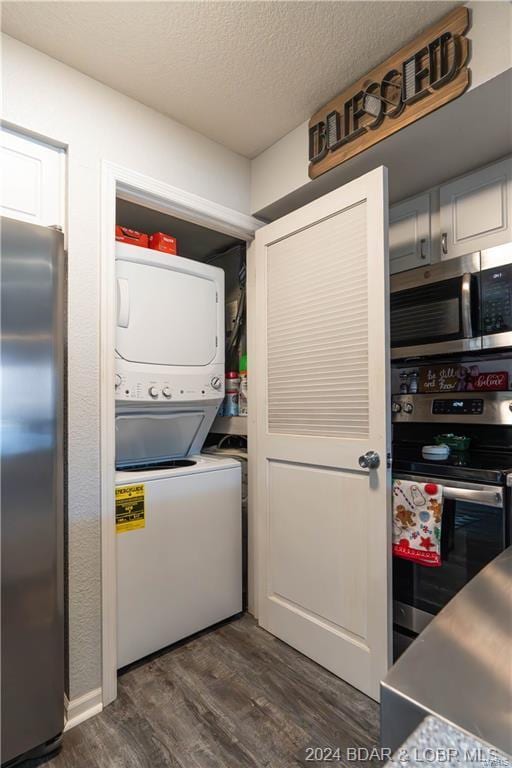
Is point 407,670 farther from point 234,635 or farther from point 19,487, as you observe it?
point 234,635

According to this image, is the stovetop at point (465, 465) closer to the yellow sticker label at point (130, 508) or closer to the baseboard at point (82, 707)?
the yellow sticker label at point (130, 508)

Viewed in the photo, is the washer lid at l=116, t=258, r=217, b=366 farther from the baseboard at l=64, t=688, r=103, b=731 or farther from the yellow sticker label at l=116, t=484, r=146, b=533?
the baseboard at l=64, t=688, r=103, b=731

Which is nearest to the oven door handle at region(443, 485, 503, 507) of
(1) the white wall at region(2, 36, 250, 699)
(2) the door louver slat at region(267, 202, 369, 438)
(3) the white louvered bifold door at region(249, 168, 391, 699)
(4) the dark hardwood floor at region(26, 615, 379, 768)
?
(3) the white louvered bifold door at region(249, 168, 391, 699)

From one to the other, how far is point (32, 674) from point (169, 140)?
2.15 metres

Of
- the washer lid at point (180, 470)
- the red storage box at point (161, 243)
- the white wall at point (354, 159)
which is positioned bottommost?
the washer lid at point (180, 470)

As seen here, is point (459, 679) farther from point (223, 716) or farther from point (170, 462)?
point (170, 462)

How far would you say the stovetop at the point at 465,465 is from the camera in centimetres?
140

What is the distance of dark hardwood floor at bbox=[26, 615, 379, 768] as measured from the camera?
1323 millimetres

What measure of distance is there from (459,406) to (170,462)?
154cm

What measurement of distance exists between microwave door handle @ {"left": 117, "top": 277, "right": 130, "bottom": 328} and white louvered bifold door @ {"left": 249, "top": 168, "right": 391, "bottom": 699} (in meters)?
0.68

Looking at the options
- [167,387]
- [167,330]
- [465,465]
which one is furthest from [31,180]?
[465,465]

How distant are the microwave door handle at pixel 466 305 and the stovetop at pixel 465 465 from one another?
52 cm

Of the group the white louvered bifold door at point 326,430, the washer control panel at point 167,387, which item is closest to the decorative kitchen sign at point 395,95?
the white louvered bifold door at point 326,430

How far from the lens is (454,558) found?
59.2 inches
